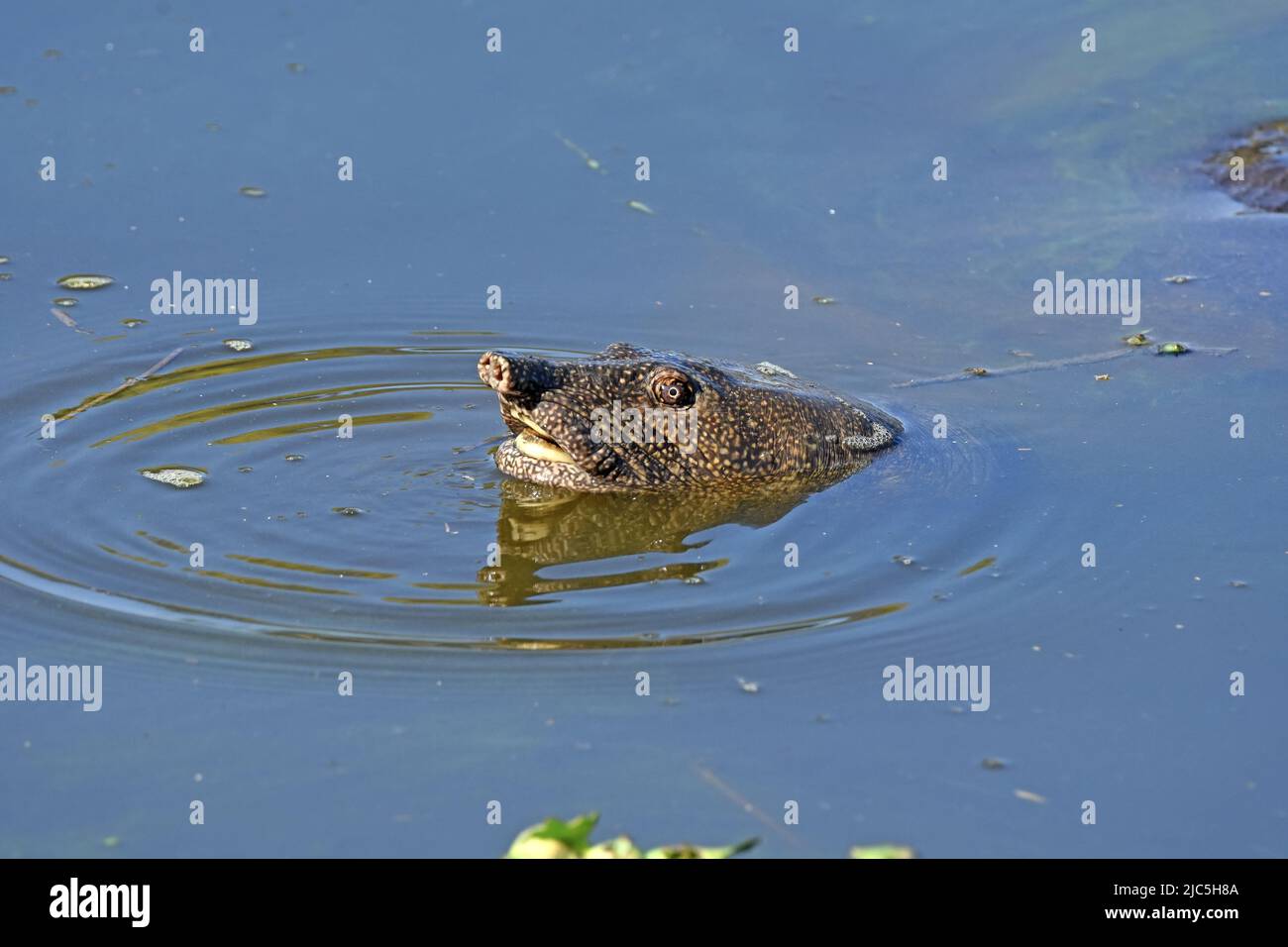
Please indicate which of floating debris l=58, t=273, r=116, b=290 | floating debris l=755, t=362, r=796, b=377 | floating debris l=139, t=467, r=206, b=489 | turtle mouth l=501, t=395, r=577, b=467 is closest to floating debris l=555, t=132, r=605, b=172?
floating debris l=755, t=362, r=796, b=377

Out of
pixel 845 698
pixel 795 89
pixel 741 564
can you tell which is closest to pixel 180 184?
pixel 795 89

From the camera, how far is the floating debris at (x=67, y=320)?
10.2 meters

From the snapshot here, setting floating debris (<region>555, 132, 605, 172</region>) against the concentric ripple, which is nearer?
the concentric ripple

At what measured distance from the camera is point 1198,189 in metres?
12.6

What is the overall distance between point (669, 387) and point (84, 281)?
13.7ft

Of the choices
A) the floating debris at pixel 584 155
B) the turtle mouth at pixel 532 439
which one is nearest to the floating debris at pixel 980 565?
the turtle mouth at pixel 532 439

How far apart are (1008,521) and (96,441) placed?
4605 mm

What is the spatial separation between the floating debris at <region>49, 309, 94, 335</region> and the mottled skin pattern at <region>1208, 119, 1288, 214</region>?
786 cm

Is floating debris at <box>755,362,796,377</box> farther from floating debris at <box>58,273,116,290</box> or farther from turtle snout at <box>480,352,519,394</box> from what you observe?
floating debris at <box>58,273,116,290</box>

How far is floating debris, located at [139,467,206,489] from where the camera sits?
8.57m

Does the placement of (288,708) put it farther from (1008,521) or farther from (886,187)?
(886,187)

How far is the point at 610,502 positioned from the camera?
868cm

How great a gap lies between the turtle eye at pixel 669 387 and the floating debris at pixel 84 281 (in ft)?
13.1

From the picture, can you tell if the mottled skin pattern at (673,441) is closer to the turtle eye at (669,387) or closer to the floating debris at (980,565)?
the turtle eye at (669,387)
